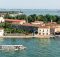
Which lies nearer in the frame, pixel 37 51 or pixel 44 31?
pixel 37 51

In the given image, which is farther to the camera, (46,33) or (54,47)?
(46,33)

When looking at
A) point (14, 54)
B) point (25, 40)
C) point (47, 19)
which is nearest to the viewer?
point (14, 54)

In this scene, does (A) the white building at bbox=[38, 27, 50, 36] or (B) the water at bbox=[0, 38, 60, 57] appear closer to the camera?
(B) the water at bbox=[0, 38, 60, 57]

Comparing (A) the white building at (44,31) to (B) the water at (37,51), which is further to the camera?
(A) the white building at (44,31)

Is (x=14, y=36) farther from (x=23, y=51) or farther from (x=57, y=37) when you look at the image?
(x=23, y=51)

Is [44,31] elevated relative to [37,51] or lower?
elevated

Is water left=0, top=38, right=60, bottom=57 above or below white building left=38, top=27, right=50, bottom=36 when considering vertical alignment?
below

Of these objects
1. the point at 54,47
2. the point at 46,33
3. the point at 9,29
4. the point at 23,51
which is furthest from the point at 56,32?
the point at 23,51

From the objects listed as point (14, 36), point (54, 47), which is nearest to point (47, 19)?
point (14, 36)

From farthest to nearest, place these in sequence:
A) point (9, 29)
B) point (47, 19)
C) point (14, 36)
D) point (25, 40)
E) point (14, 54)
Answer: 1. point (47, 19)
2. point (9, 29)
3. point (14, 36)
4. point (25, 40)
5. point (14, 54)

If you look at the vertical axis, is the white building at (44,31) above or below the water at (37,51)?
above
